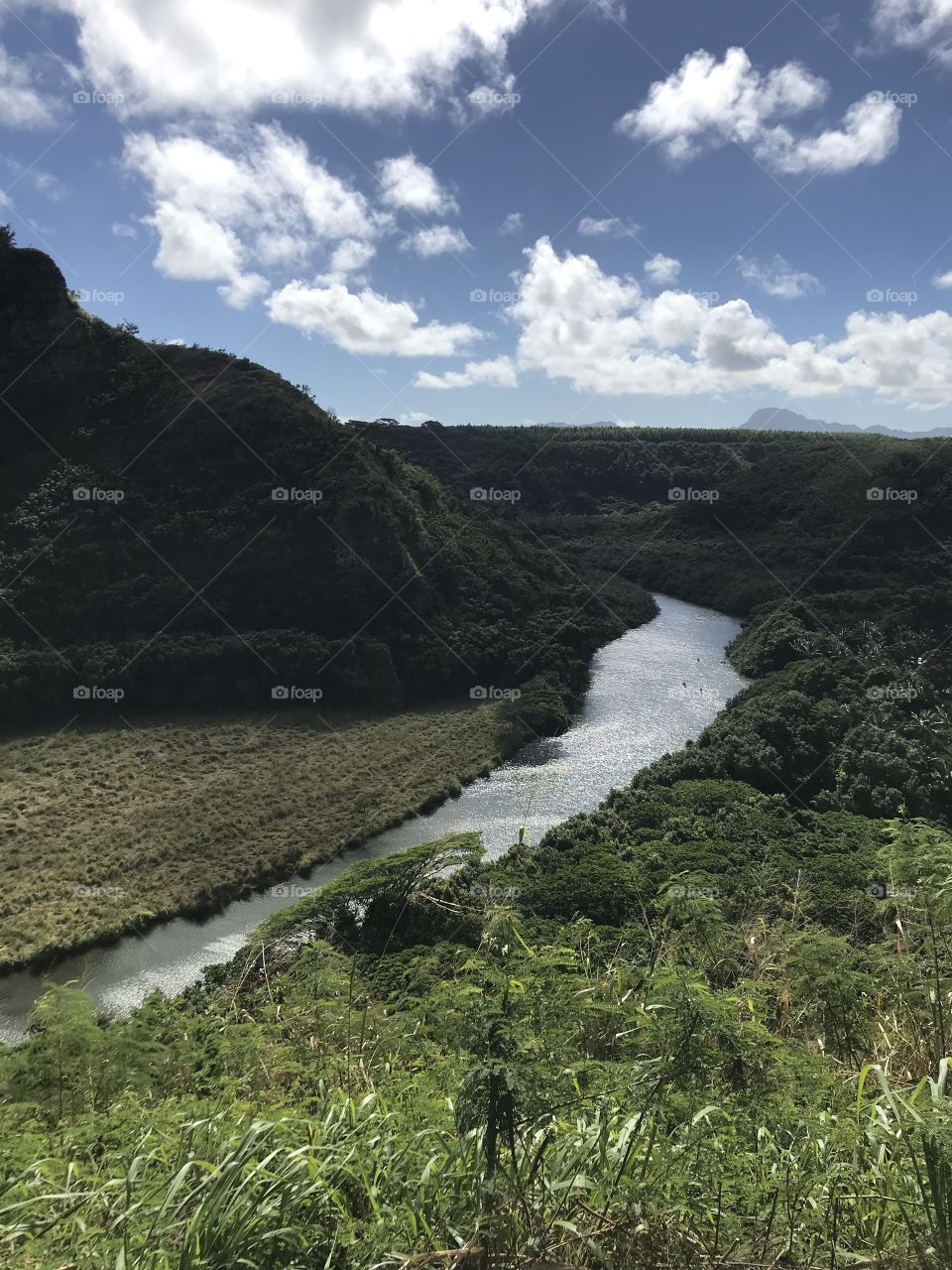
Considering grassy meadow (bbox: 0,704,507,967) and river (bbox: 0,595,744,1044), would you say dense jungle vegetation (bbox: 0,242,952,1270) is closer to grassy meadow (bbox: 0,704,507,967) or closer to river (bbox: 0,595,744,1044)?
river (bbox: 0,595,744,1044)

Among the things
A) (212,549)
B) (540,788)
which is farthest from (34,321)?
(540,788)

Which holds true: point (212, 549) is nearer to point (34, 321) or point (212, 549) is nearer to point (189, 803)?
point (34, 321)

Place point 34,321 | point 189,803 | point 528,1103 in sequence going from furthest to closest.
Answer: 1. point 34,321
2. point 189,803
3. point 528,1103

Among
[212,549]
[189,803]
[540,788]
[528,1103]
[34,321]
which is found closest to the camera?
[528,1103]

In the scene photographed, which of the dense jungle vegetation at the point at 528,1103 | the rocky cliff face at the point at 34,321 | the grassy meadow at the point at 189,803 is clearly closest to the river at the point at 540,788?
the grassy meadow at the point at 189,803

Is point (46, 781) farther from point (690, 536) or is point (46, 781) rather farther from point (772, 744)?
point (690, 536)

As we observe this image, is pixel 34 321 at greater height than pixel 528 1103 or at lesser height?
greater

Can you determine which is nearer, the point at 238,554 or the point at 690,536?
the point at 238,554

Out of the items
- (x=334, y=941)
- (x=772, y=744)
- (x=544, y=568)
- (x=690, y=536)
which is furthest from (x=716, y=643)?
(x=334, y=941)
